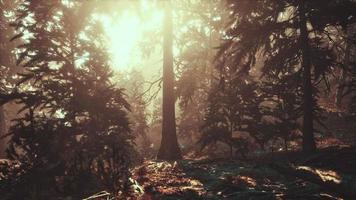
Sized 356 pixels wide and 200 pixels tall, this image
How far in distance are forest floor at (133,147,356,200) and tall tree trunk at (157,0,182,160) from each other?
4.75m

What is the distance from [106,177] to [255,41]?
8049mm

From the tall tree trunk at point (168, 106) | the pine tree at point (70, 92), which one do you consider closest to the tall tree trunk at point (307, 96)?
the tall tree trunk at point (168, 106)

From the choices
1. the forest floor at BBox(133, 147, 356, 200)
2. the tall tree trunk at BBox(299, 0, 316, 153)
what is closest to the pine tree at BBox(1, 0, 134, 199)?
the forest floor at BBox(133, 147, 356, 200)

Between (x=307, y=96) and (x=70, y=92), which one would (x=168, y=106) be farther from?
(x=307, y=96)

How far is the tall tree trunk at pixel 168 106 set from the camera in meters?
18.6

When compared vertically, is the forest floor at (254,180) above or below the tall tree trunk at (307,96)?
below

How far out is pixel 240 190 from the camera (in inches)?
373

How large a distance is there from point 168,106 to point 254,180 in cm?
885

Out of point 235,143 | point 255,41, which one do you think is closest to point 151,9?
point 255,41

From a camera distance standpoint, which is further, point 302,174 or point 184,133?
point 184,133

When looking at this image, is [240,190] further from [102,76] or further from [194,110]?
[194,110]

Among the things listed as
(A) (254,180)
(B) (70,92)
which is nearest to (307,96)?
(A) (254,180)

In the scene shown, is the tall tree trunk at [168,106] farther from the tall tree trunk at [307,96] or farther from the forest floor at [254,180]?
the tall tree trunk at [307,96]

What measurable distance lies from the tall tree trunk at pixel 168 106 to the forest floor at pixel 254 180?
475 centimetres
